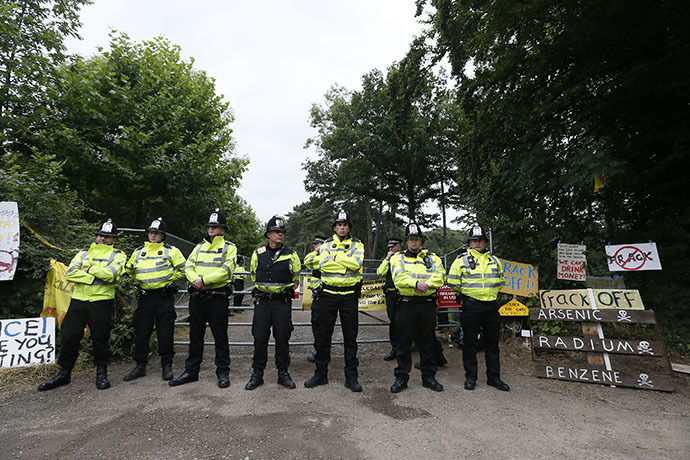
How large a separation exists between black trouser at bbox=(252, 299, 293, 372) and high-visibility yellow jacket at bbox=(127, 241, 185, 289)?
1392 mm

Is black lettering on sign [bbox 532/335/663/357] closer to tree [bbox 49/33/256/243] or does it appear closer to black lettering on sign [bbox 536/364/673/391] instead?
black lettering on sign [bbox 536/364/673/391]

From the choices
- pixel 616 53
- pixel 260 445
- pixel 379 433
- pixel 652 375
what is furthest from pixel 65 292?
pixel 616 53

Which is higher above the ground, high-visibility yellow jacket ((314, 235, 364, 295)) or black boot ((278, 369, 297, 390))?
high-visibility yellow jacket ((314, 235, 364, 295))

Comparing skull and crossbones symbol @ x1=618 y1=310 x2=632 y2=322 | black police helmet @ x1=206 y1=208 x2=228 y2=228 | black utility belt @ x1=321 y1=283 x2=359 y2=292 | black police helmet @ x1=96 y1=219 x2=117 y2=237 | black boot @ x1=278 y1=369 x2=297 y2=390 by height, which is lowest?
black boot @ x1=278 y1=369 x2=297 y2=390

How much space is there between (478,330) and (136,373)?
4831 millimetres

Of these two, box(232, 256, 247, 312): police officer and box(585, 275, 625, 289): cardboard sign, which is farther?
box(585, 275, 625, 289): cardboard sign

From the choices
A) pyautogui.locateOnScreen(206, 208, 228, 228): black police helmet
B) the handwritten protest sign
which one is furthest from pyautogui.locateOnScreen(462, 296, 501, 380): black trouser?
the handwritten protest sign

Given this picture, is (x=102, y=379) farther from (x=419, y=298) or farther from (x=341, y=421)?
(x=419, y=298)

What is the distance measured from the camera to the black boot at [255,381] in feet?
13.6

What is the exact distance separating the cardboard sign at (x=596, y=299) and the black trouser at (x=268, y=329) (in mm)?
4122

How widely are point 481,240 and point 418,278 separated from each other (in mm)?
1254

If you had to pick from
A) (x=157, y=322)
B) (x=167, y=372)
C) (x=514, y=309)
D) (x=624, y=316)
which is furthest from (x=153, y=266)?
(x=624, y=316)

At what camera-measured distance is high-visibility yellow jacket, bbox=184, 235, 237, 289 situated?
168 inches

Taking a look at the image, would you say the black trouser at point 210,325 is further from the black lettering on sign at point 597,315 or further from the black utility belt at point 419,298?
the black lettering on sign at point 597,315
